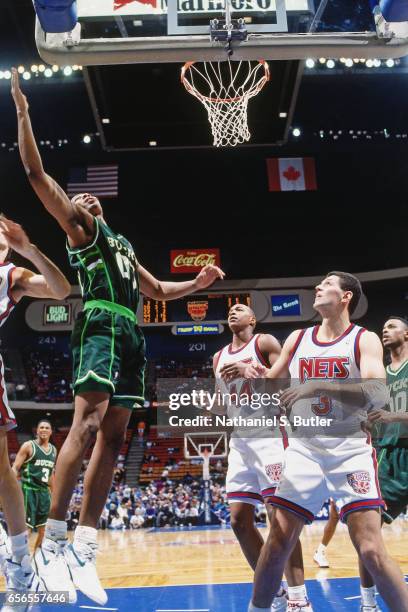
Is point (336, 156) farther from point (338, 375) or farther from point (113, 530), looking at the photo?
point (338, 375)

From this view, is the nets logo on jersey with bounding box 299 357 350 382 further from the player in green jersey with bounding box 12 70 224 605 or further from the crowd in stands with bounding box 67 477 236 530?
the crowd in stands with bounding box 67 477 236 530

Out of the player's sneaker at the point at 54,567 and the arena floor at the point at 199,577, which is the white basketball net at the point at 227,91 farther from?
the player's sneaker at the point at 54,567

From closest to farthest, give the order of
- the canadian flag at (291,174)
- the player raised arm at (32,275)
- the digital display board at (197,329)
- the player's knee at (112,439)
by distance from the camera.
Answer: the player's knee at (112,439), the player raised arm at (32,275), the canadian flag at (291,174), the digital display board at (197,329)

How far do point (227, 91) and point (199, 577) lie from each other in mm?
7737

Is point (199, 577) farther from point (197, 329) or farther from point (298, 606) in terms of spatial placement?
point (197, 329)

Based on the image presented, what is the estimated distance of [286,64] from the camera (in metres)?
11.1

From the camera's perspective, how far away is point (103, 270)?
3.50 meters

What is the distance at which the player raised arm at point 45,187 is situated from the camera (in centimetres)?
315

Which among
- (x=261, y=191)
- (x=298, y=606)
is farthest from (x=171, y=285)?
(x=261, y=191)

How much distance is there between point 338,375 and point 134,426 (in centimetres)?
2486

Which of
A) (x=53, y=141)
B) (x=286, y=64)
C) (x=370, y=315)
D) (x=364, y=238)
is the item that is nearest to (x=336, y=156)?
(x=364, y=238)

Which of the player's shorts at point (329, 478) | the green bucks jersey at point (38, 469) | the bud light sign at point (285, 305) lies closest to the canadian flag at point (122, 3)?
the player's shorts at point (329, 478)

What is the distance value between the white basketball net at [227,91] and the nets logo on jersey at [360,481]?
22.8ft

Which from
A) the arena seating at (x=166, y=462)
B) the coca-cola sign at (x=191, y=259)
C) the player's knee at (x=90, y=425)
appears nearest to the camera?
the player's knee at (x=90, y=425)
